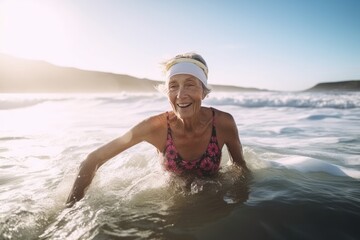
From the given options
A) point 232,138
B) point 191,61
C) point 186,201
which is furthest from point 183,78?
point 186,201

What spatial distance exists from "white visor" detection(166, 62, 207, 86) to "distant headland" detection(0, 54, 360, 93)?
64482mm

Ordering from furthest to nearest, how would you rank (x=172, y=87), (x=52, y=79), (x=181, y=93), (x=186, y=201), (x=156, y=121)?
(x=52, y=79), (x=156, y=121), (x=172, y=87), (x=181, y=93), (x=186, y=201)

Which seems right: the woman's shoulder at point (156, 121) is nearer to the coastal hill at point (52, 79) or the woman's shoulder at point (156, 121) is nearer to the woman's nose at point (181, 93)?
the woman's nose at point (181, 93)

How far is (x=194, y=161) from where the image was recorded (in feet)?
12.4

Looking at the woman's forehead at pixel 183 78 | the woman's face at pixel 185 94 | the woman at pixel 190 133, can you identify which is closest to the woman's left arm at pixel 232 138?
the woman at pixel 190 133

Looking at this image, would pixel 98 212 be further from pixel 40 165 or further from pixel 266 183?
pixel 40 165

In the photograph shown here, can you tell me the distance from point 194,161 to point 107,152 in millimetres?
1091

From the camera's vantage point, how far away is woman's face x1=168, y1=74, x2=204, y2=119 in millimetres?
3385

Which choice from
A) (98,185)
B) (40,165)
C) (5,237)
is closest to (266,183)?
(98,185)

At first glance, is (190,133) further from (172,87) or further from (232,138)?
(172,87)

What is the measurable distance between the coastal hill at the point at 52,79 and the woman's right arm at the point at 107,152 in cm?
6457

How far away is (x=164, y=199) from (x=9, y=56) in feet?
281

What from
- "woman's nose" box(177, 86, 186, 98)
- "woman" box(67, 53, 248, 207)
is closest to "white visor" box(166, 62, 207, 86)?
"woman" box(67, 53, 248, 207)

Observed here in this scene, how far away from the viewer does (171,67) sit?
11.7 ft
